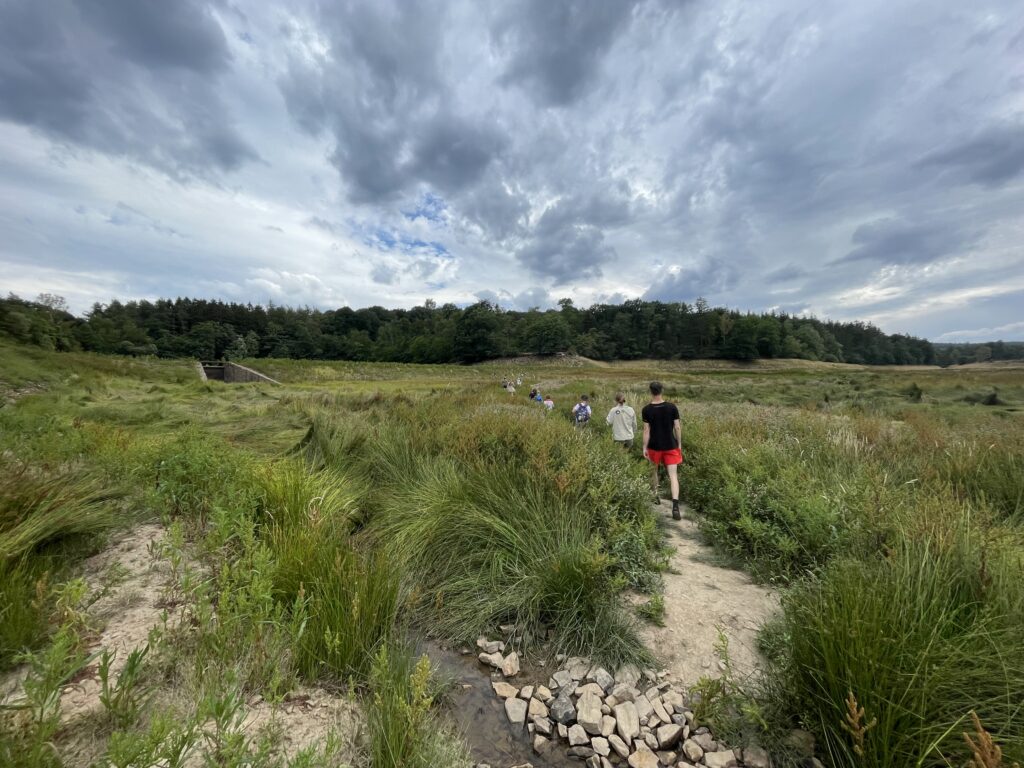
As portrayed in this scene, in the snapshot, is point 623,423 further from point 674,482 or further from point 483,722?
point 483,722

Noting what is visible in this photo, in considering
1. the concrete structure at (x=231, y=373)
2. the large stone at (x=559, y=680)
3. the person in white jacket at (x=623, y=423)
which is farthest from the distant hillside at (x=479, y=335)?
the large stone at (x=559, y=680)

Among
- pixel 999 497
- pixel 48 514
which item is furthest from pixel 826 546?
pixel 48 514

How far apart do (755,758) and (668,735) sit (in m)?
0.51

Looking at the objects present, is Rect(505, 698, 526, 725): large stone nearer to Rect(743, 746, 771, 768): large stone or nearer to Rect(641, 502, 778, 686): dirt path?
Rect(641, 502, 778, 686): dirt path

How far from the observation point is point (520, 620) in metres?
3.86

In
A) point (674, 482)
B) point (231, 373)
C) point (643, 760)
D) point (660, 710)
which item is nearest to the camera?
point (643, 760)

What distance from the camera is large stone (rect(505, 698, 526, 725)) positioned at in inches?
117

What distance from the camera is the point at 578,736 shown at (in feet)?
9.16

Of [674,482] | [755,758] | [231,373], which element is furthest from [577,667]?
[231,373]

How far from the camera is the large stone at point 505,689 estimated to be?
3.18 metres

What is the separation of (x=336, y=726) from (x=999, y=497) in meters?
8.12

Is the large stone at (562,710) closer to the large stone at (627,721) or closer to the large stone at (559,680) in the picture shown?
the large stone at (559,680)

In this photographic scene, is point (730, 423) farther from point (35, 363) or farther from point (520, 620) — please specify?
point (35, 363)

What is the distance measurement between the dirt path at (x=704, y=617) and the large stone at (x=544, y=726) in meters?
1.09
